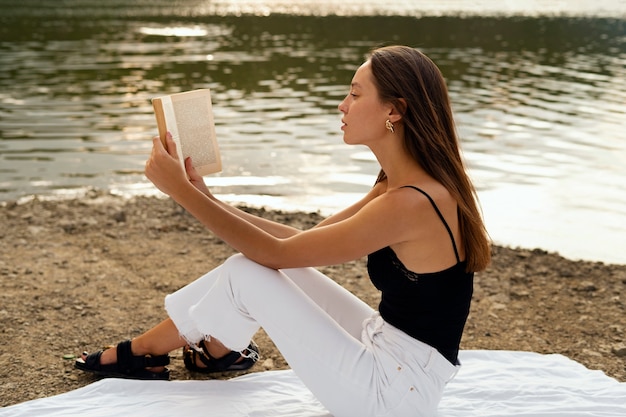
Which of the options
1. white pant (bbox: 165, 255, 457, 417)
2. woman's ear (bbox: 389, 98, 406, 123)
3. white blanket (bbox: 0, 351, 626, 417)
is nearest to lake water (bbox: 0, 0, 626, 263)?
white blanket (bbox: 0, 351, 626, 417)

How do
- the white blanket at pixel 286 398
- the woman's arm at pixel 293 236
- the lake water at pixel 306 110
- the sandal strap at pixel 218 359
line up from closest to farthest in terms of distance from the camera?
the woman's arm at pixel 293 236 < the white blanket at pixel 286 398 < the sandal strap at pixel 218 359 < the lake water at pixel 306 110

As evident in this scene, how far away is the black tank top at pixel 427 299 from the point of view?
8.56 feet

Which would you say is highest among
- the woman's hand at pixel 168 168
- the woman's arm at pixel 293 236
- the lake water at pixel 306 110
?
the woman's hand at pixel 168 168

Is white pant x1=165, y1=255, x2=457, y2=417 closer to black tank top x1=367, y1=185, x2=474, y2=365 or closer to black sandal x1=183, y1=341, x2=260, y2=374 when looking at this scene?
black tank top x1=367, y1=185, x2=474, y2=365

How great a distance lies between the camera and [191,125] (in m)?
2.83

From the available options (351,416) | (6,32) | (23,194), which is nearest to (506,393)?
(351,416)

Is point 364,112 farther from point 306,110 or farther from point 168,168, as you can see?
point 306,110

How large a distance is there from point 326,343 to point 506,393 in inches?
38.8

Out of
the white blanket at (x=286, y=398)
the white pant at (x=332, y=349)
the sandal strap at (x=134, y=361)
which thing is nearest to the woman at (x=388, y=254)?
the white pant at (x=332, y=349)

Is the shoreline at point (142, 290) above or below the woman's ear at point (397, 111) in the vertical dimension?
below

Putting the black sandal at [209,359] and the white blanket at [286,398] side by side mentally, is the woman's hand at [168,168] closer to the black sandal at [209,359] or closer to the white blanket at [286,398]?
the white blanket at [286,398]

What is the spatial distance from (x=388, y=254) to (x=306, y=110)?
30.9 feet

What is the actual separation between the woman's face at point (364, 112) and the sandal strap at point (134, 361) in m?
1.25

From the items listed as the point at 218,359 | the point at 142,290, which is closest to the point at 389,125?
the point at 218,359
